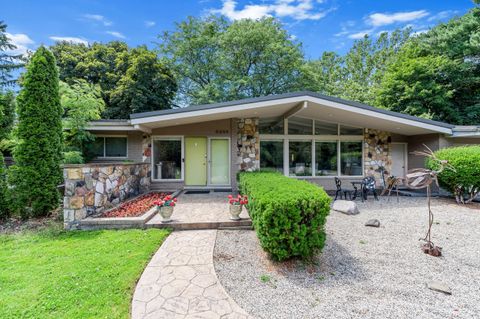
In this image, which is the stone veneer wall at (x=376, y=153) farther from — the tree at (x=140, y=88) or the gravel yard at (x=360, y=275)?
the tree at (x=140, y=88)

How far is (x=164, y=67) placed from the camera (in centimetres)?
1709

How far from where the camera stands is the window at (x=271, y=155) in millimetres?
9648

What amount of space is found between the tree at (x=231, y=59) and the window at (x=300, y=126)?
27.5ft

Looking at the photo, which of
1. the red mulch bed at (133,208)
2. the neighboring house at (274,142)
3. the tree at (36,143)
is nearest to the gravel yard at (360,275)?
the red mulch bed at (133,208)

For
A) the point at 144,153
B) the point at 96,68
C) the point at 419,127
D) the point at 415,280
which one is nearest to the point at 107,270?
the point at 415,280

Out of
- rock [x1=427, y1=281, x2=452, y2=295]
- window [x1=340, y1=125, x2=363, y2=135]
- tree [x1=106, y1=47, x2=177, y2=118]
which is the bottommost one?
rock [x1=427, y1=281, x2=452, y2=295]

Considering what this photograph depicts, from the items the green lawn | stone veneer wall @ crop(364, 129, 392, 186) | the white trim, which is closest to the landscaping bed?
the green lawn

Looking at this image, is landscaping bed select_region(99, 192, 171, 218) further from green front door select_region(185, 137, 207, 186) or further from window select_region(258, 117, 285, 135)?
window select_region(258, 117, 285, 135)

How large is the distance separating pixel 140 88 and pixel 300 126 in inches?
449

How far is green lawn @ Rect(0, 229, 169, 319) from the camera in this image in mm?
2359

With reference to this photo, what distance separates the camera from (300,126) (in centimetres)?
973

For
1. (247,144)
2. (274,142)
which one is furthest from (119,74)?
(274,142)

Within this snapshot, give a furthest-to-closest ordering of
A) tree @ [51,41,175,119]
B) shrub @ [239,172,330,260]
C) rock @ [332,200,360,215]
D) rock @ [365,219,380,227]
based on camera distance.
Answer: tree @ [51,41,175,119]
rock @ [332,200,360,215]
rock @ [365,219,380,227]
shrub @ [239,172,330,260]

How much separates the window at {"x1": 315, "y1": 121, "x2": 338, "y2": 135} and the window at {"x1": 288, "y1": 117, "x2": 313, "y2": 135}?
0.87ft
